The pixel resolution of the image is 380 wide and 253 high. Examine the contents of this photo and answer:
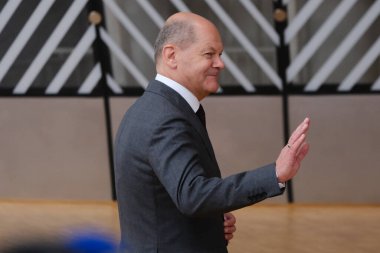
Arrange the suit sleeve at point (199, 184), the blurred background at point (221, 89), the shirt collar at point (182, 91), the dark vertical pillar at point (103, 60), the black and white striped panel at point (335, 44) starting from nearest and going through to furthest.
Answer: the suit sleeve at point (199, 184) → the shirt collar at point (182, 91) → the black and white striped panel at point (335, 44) → the blurred background at point (221, 89) → the dark vertical pillar at point (103, 60)

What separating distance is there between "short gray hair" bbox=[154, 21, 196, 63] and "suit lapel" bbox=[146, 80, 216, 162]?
0.08 metres

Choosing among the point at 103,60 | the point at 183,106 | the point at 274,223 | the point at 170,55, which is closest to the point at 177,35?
the point at 170,55

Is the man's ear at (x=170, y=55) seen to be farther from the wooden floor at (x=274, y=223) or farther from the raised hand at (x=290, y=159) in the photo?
the wooden floor at (x=274, y=223)

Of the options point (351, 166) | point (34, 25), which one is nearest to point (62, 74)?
point (34, 25)

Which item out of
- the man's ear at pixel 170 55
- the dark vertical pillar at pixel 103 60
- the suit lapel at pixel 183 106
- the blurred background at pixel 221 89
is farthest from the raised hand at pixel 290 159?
the dark vertical pillar at pixel 103 60

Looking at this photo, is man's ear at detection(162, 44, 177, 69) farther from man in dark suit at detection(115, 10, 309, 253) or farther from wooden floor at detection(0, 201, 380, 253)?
wooden floor at detection(0, 201, 380, 253)

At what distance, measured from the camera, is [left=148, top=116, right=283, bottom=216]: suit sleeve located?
1524mm

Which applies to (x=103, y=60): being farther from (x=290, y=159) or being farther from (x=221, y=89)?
(x=290, y=159)

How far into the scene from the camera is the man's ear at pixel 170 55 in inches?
67.9

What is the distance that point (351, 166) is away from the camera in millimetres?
5168

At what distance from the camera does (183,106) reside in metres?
1.71

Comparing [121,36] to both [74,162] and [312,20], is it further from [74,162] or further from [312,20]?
[312,20]

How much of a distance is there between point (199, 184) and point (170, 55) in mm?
361

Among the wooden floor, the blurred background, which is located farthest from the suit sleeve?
the blurred background
